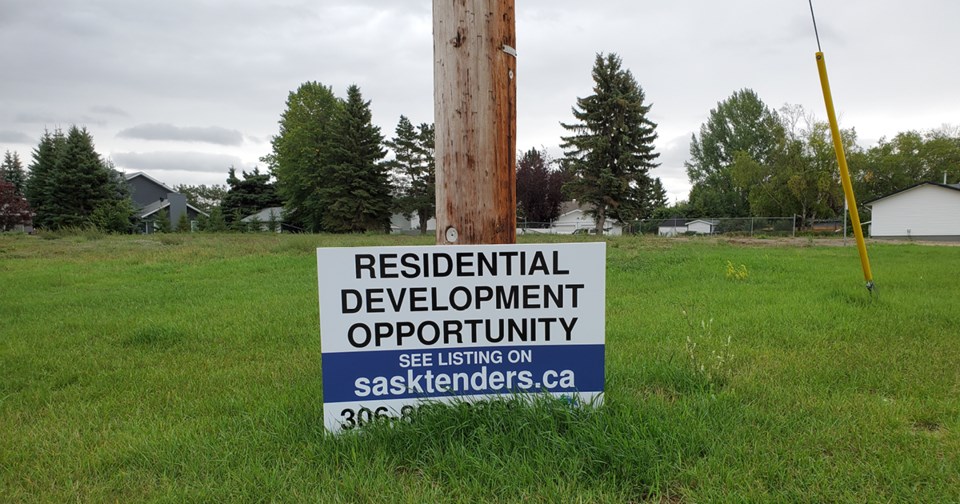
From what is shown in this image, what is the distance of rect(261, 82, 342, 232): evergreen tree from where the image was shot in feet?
168

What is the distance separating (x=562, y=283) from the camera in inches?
115

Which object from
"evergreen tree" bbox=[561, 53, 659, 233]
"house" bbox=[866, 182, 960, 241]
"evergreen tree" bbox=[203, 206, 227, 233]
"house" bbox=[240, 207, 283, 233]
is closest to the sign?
"evergreen tree" bbox=[561, 53, 659, 233]

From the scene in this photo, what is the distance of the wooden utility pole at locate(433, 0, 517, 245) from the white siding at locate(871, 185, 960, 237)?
44.9m

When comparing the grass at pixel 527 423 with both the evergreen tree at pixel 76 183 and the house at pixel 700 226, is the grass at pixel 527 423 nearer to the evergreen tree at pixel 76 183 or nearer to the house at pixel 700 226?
the house at pixel 700 226

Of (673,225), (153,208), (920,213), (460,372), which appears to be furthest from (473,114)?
(153,208)

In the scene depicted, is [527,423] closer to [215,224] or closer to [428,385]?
[428,385]

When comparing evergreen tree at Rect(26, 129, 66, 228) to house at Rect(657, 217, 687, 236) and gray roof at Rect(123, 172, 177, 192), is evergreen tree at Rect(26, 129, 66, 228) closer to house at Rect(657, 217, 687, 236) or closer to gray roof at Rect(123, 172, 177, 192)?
gray roof at Rect(123, 172, 177, 192)

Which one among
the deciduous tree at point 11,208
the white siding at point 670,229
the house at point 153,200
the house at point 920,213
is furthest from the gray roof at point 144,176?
the house at point 920,213

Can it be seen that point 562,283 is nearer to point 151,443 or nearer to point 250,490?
point 250,490

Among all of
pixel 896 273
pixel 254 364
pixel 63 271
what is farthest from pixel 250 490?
pixel 63 271

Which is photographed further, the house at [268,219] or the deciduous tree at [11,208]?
the house at [268,219]

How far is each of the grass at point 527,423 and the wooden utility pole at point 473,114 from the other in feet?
3.45

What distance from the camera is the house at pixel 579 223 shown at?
4542 cm

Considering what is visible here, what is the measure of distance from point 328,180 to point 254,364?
4732 cm
